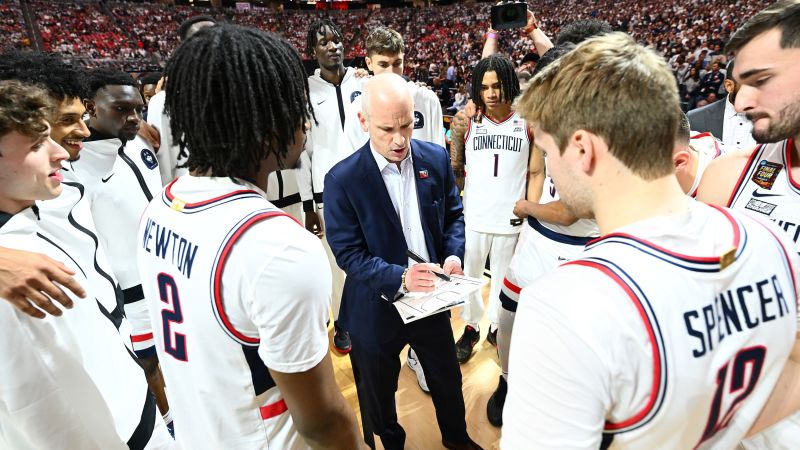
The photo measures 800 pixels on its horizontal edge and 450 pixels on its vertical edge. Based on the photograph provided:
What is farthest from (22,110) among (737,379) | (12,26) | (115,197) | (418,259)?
(12,26)

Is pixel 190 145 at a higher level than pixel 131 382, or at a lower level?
higher

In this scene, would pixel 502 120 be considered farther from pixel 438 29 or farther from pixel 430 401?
pixel 438 29

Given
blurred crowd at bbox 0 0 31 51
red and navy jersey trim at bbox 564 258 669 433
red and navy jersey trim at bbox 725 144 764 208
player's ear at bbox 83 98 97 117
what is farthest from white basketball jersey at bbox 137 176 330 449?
blurred crowd at bbox 0 0 31 51

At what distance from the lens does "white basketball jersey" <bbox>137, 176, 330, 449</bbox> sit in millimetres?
916

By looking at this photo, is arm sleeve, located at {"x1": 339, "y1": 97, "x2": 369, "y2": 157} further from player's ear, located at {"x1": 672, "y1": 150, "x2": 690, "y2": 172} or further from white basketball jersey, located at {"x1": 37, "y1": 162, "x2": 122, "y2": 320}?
player's ear, located at {"x1": 672, "y1": 150, "x2": 690, "y2": 172}

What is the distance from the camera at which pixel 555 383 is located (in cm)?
73

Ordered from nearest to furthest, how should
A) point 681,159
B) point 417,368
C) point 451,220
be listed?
point 681,159 → point 451,220 → point 417,368

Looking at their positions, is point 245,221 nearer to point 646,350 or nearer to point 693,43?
point 646,350

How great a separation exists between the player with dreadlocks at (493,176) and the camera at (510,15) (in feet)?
4.10

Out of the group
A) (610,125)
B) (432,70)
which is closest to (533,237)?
(610,125)

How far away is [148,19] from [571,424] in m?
29.7

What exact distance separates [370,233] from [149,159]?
5.39 ft

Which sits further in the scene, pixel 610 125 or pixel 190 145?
pixel 190 145

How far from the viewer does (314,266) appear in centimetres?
93
